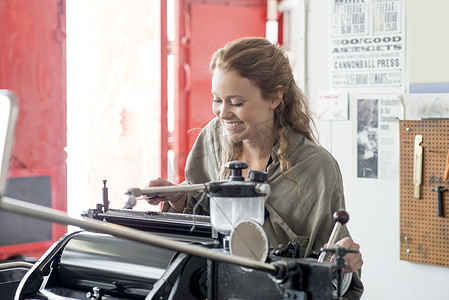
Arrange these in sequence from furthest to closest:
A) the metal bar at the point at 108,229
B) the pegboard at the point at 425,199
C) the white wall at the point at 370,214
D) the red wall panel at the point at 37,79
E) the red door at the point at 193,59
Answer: the red door at the point at 193,59, the white wall at the point at 370,214, the pegboard at the point at 425,199, the red wall panel at the point at 37,79, the metal bar at the point at 108,229

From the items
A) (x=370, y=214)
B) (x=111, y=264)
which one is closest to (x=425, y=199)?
(x=370, y=214)

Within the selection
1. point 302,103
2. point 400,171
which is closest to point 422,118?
point 400,171

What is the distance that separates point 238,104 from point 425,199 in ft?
5.12

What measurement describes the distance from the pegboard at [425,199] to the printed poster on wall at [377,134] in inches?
2.2

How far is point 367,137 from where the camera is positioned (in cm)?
323

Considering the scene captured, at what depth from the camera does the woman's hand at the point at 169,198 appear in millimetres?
1747

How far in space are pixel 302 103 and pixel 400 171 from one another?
4.07ft

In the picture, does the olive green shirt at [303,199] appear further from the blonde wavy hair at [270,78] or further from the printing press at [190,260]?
the printing press at [190,260]

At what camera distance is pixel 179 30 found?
3.66 m

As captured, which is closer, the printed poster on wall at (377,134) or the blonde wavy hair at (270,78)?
the blonde wavy hair at (270,78)

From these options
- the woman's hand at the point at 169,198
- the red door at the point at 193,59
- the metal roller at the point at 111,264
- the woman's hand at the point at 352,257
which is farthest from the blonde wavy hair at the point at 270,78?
the red door at the point at 193,59

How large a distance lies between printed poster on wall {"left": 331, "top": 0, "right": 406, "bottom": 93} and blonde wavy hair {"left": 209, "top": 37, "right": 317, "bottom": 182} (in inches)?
48.3

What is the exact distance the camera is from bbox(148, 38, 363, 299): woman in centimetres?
179

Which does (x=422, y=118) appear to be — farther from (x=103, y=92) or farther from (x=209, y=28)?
(x=103, y=92)
